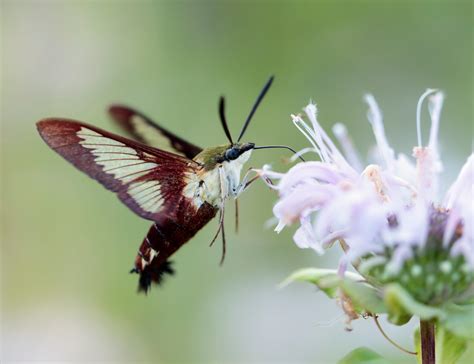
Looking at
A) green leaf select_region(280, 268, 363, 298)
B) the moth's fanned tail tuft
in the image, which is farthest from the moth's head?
green leaf select_region(280, 268, 363, 298)

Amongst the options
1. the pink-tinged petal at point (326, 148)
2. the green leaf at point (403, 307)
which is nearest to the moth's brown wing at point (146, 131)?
the pink-tinged petal at point (326, 148)

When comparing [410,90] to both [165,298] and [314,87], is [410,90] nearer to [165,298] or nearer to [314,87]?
[314,87]

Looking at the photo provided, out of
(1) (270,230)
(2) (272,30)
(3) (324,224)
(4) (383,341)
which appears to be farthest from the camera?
(2) (272,30)

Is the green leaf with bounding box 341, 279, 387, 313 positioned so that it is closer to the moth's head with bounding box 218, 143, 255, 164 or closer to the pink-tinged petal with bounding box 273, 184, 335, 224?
the pink-tinged petal with bounding box 273, 184, 335, 224

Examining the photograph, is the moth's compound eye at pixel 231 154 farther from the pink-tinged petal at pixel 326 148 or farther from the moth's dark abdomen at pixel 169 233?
the pink-tinged petal at pixel 326 148

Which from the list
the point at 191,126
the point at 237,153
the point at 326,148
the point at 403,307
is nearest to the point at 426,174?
the point at 326,148

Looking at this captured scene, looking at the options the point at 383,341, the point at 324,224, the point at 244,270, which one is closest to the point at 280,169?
the point at 244,270
